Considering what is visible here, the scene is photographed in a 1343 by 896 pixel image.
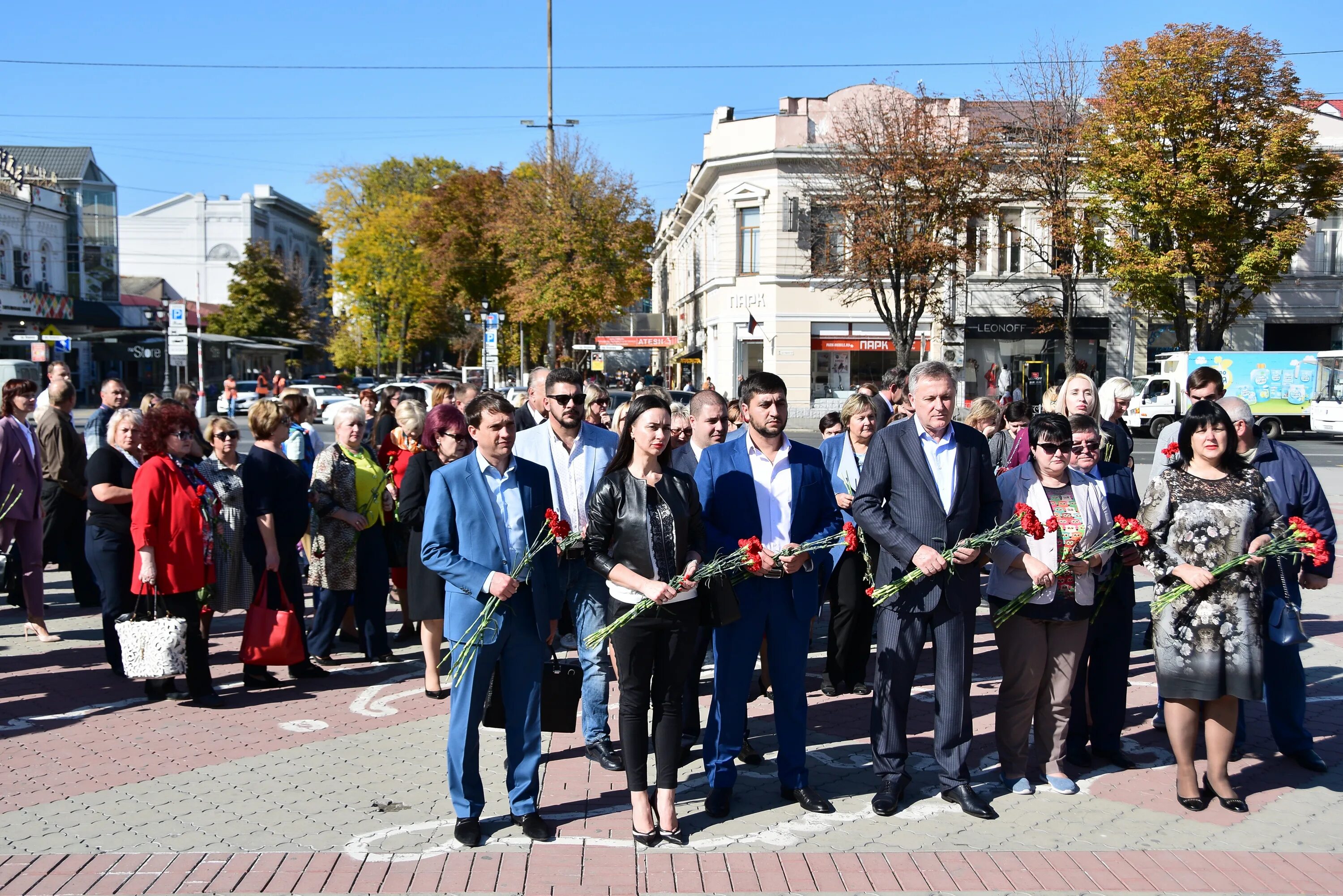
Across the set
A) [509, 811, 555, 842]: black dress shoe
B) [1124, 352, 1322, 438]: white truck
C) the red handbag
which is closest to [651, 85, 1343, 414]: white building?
[1124, 352, 1322, 438]: white truck

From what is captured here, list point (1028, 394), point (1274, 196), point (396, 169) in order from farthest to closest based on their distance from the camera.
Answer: point (396, 169)
point (1028, 394)
point (1274, 196)

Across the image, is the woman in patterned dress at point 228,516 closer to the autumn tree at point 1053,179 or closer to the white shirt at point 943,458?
the white shirt at point 943,458

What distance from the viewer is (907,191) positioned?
3375 cm

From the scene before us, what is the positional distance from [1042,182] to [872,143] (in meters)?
5.77

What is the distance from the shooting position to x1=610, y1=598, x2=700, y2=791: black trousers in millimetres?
4590

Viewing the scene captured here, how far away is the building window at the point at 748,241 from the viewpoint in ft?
130

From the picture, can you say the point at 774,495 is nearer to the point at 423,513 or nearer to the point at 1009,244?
the point at 423,513

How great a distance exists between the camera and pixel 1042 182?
1378 inches

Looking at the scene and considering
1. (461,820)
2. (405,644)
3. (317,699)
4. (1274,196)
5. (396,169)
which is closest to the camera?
(461,820)

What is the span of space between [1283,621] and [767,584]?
246cm

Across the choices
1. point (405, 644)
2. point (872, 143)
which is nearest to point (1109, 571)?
point (405, 644)

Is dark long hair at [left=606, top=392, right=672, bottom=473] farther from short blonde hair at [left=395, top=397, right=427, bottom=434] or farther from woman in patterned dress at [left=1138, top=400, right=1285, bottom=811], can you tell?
short blonde hair at [left=395, top=397, right=427, bottom=434]

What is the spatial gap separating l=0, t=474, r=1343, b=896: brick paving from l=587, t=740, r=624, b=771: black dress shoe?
9 cm

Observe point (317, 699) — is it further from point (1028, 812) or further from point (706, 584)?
point (1028, 812)
